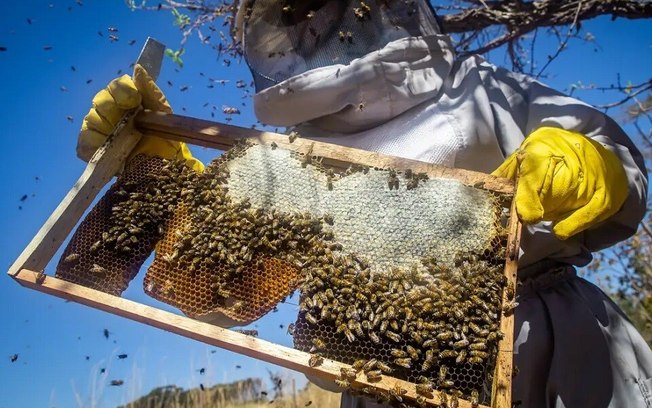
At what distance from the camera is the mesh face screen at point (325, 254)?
2.63 m

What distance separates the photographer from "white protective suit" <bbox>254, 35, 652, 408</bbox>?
3.18 metres

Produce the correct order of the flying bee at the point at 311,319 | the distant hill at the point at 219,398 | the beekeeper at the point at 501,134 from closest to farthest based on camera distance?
the flying bee at the point at 311,319
the beekeeper at the point at 501,134
the distant hill at the point at 219,398

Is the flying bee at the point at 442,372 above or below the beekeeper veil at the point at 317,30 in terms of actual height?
below

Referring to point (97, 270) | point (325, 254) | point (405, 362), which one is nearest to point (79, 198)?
point (97, 270)

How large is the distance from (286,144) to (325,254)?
0.88 m

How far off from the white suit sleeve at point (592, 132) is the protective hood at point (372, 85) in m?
0.56

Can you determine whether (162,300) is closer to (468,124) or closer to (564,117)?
(468,124)

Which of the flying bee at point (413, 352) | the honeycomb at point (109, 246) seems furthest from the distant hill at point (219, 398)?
the flying bee at point (413, 352)

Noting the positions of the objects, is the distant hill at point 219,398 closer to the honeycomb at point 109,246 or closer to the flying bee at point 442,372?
the honeycomb at point 109,246

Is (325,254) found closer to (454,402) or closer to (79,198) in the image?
(454,402)

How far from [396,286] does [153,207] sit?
1.64m

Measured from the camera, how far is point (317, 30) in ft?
12.6

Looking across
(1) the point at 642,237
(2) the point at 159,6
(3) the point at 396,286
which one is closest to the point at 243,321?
(3) the point at 396,286

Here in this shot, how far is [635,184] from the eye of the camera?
321 centimetres
